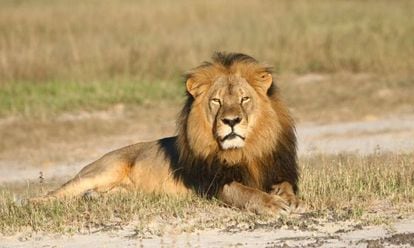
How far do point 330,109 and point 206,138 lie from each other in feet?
21.3

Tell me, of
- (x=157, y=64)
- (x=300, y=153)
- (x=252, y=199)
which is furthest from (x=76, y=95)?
(x=252, y=199)

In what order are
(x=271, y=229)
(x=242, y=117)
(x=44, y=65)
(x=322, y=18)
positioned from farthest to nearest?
1. (x=322, y=18)
2. (x=44, y=65)
3. (x=242, y=117)
4. (x=271, y=229)

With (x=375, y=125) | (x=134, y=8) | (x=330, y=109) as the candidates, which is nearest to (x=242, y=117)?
(x=375, y=125)

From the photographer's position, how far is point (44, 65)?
15.3 metres

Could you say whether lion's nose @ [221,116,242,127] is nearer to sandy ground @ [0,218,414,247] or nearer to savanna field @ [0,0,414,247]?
savanna field @ [0,0,414,247]

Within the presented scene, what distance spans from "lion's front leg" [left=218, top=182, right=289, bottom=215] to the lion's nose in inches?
16.7

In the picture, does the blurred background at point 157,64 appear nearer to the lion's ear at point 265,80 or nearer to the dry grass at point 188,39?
the dry grass at point 188,39

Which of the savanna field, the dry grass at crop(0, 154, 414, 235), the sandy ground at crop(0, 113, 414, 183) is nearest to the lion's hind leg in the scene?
the savanna field

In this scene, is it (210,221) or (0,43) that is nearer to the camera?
(210,221)

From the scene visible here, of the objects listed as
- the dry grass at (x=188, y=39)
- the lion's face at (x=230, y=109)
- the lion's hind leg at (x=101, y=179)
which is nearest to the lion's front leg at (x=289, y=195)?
the lion's face at (x=230, y=109)

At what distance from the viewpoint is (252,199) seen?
21.2 feet

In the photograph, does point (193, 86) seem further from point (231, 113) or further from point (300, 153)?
point (300, 153)

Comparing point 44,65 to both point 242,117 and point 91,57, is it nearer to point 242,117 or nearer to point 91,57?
point 91,57

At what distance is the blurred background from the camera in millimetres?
12508
